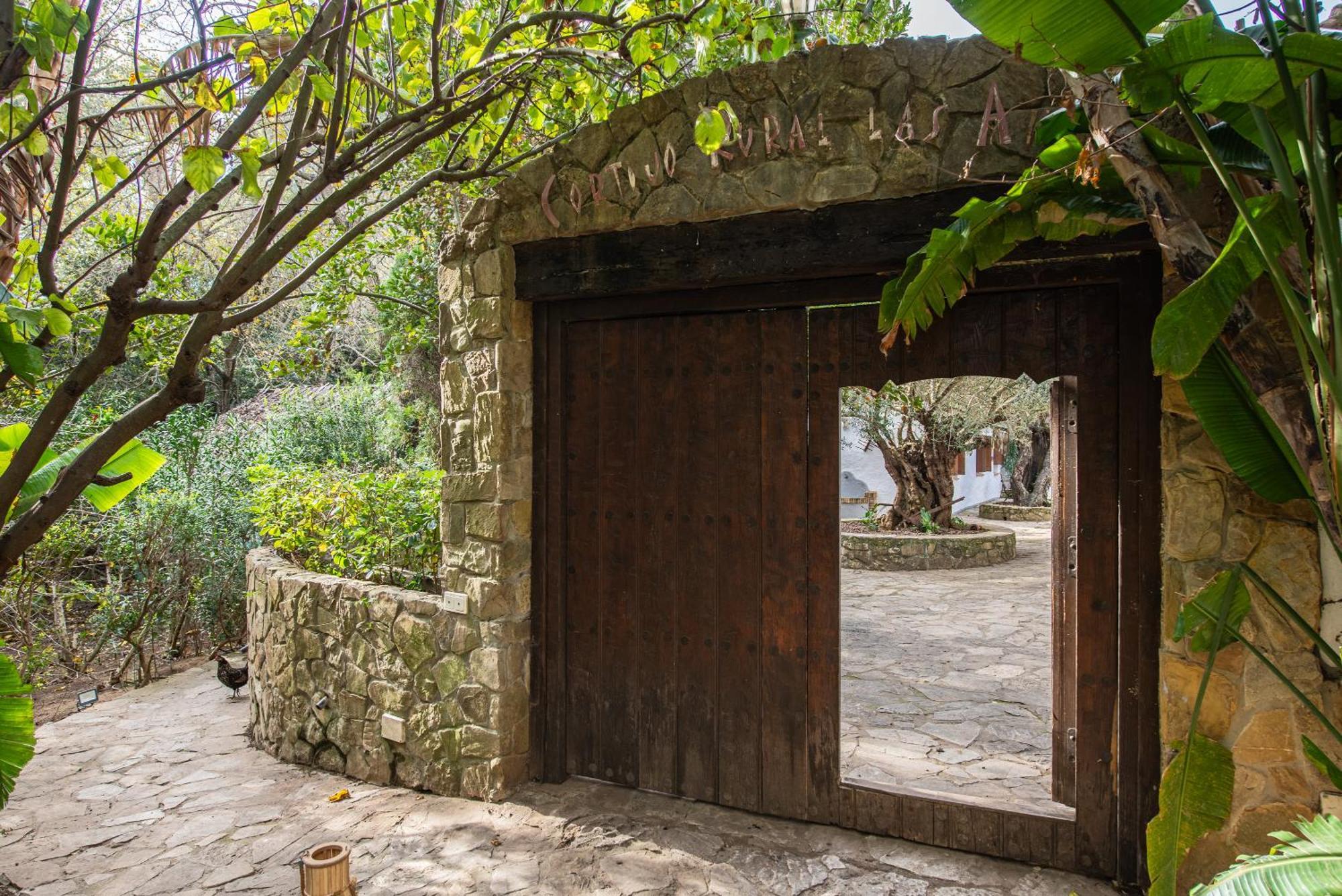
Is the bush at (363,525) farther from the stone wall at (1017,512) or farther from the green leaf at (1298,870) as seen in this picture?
the stone wall at (1017,512)

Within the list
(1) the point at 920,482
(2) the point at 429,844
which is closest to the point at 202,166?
(2) the point at 429,844

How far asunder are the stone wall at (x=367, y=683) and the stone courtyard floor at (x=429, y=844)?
0.15 metres

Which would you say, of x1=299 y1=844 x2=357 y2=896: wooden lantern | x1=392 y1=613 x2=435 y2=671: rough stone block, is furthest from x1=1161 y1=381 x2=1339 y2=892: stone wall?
x1=392 y1=613 x2=435 y2=671: rough stone block

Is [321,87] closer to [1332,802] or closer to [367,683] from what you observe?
[367,683]

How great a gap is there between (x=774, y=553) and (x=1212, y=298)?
2094mm

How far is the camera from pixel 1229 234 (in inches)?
111

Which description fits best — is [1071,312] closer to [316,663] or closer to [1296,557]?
[1296,557]

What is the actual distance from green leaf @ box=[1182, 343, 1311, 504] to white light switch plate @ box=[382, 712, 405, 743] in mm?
3853

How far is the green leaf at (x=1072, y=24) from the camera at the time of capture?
6.68 ft

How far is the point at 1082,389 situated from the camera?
3268 millimetres

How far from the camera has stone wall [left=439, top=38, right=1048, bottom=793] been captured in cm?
325

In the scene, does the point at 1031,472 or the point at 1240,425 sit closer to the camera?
the point at 1240,425

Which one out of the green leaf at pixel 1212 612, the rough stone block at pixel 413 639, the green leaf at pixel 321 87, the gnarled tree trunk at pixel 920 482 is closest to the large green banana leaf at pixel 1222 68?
the green leaf at pixel 1212 612

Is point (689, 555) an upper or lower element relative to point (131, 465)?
lower
